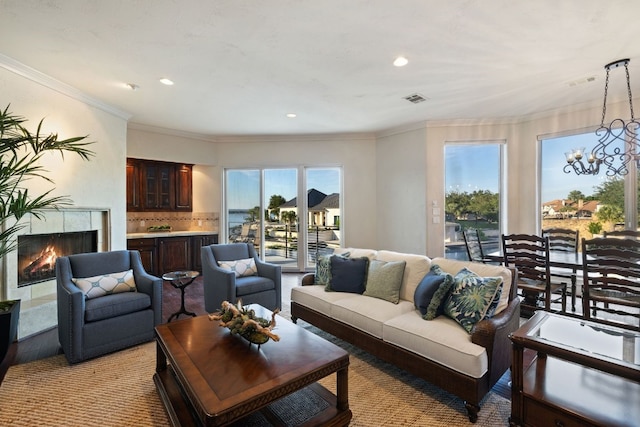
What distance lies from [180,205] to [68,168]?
254 centimetres

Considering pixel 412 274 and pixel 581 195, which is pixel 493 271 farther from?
pixel 581 195

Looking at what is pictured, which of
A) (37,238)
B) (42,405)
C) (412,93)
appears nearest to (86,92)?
(37,238)

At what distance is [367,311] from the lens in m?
2.66

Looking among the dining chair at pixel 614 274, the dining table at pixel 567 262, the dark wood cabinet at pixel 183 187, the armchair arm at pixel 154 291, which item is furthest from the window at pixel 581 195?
the dark wood cabinet at pixel 183 187

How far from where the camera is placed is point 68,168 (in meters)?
3.81

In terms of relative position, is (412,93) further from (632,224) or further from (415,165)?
(632,224)

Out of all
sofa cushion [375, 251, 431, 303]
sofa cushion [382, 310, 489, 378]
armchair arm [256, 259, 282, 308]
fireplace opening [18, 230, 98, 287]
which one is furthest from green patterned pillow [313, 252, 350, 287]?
fireplace opening [18, 230, 98, 287]

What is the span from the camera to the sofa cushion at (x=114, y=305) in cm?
273

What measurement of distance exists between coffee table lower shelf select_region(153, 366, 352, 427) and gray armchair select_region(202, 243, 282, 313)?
139cm

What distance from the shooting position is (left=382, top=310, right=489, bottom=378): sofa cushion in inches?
76.9

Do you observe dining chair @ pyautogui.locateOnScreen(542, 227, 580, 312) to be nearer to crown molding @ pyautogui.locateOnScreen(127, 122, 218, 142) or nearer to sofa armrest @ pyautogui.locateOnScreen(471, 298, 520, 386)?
sofa armrest @ pyautogui.locateOnScreen(471, 298, 520, 386)

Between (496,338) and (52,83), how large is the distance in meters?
5.13

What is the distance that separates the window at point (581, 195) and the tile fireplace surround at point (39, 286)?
6.51 meters

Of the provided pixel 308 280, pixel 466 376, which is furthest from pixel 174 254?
pixel 466 376
